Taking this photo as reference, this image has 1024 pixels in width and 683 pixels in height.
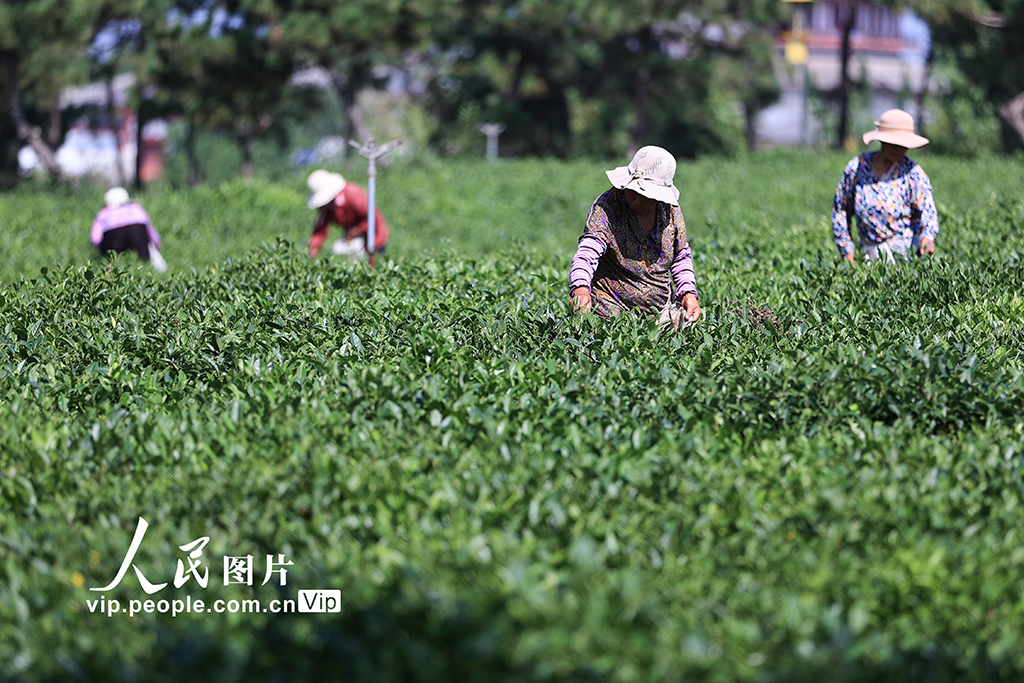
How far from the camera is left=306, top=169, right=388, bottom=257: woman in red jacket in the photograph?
38.8 ft

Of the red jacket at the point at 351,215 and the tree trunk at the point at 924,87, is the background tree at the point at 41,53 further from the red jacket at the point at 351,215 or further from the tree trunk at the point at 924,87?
the tree trunk at the point at 924,87

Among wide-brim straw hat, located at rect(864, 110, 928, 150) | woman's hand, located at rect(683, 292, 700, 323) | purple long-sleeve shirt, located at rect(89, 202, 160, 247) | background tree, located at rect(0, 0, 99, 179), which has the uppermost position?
background tree, located at rect(0, 0, 99, 179)

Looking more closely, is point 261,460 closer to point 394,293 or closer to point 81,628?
point 81,628

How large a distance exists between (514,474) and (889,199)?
519cm

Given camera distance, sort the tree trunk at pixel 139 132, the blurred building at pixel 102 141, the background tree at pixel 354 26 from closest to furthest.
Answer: the background tree at pixel 354 26
the tree trunk at pixel 139 132
the blurred building at pixel 102 141

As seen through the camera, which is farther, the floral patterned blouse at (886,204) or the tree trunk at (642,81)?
the tree trunk at (642,81)

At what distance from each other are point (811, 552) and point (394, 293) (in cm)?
433

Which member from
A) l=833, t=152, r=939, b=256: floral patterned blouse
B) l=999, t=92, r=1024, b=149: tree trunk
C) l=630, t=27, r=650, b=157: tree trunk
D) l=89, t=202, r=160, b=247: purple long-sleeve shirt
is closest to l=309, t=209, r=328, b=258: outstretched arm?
l=89, t=202, r=160, b=247: purple long-sleeve shirt

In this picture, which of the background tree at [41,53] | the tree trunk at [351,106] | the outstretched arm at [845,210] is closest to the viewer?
the outstretched arm at [845,210]

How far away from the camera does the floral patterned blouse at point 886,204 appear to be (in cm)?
855

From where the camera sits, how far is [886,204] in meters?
8.64

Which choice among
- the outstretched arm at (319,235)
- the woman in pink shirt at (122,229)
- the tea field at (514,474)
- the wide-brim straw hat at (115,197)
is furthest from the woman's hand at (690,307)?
the wide-brim straw hat at (115,197)

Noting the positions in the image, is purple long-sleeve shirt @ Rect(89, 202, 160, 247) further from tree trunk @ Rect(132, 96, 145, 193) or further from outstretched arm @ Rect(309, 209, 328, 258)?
tree trunk @ Rect(132, 96, 145, 193)

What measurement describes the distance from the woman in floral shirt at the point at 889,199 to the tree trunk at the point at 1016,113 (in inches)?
996
